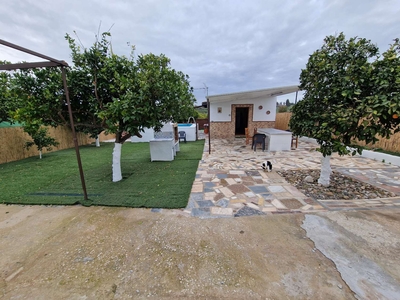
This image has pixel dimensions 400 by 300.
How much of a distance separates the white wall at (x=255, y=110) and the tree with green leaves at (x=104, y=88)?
7779 millimetres

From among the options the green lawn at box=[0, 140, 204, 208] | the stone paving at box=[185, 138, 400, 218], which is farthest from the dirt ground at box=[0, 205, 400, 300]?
the green lawn at box=[0, 140, 204, 208]

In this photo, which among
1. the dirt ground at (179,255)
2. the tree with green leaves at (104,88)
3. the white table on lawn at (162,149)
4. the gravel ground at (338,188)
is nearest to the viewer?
the dirt ground at (179,255)

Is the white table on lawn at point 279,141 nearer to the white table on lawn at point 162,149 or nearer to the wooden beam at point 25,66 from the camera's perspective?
the white table on lawn at point 162,149

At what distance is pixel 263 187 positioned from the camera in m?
3.77

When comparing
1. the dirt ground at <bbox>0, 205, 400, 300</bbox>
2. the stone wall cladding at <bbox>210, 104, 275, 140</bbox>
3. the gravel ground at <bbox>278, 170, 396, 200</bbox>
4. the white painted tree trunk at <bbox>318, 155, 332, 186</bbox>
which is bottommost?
the dirt ground at <bbox>0, 205, 400, 300</bbox>

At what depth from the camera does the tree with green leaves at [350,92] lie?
2.54m

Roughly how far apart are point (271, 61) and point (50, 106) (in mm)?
11821

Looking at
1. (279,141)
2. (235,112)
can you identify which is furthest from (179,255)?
(235,112)

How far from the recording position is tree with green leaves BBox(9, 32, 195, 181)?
318 cm

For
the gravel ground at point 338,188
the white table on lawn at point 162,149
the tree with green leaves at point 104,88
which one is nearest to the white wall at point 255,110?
the white table on lawn at point 162,149

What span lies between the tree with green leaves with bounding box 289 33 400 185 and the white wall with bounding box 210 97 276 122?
302 inches

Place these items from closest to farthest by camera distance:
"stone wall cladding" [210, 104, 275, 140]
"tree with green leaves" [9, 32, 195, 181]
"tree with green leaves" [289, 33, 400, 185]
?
"tree with green leaves" [289, 33, 400, 185]
"tree with green leaves" [9, 32, 195, 181]
"stone wall cladding" [210, 104, 275, 140]

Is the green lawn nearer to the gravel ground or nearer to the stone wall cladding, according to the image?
the gravel ground

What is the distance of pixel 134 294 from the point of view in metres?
1.49
